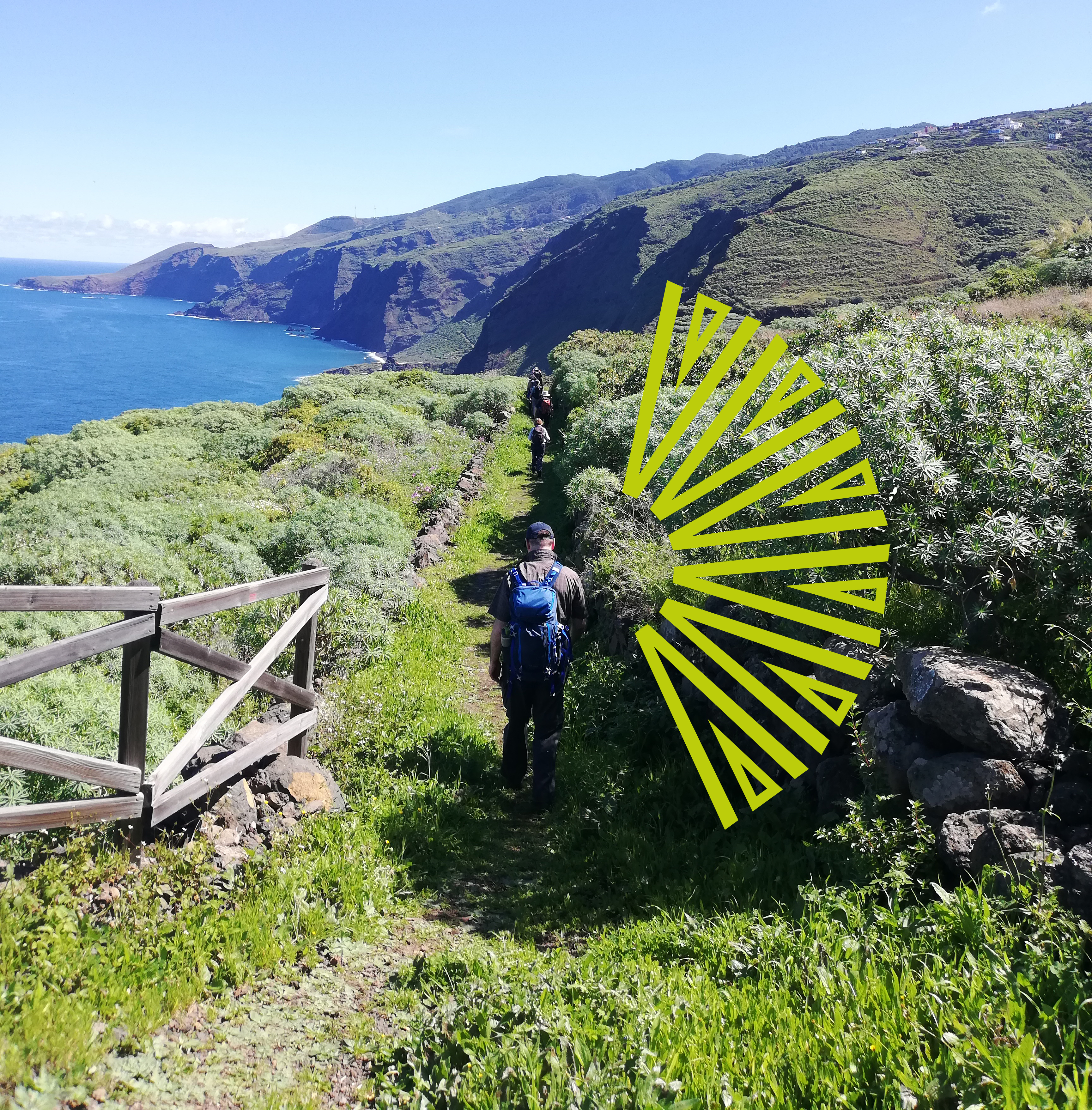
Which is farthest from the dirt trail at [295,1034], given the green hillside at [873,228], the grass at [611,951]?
the green hillside at [873,228]

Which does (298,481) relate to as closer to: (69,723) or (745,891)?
(69,723)

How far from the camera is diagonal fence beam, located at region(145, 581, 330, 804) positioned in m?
3.71

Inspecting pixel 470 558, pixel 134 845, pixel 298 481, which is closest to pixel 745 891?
pixel 134 845

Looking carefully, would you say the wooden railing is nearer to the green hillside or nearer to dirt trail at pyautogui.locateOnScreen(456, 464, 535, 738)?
dirt trail at pyautogui.locateOnScreen(456, 464, 535, 738)

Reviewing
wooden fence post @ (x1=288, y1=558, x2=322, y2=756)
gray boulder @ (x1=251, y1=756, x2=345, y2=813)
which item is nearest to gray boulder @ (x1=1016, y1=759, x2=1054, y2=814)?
gray boulder @ (x1=251, y1=756, x2=345, y2=813)

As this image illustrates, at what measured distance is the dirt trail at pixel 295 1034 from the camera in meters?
2.69

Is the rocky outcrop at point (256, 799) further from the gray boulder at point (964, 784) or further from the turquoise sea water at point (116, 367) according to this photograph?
the turquoise sea water at point (116, 367)

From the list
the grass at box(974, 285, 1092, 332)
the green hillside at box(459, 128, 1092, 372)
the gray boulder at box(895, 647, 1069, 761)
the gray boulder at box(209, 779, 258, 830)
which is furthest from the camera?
the green hillside at box(459, 128, 1092, 372)

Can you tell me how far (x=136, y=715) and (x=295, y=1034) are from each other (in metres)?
1.66

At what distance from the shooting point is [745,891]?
149 inches

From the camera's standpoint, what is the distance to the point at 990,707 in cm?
346

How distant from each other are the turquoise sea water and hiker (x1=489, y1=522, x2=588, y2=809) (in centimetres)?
6266

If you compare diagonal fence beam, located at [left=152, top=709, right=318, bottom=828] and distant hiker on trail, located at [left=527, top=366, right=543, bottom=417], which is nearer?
diagonal fence beam, located at [left=152, top=709, right=318, bottom=828]

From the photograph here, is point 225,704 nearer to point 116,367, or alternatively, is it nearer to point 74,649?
point 74,649
